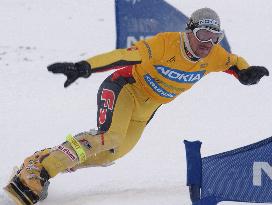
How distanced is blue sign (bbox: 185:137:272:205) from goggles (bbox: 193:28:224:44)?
44.6 inches

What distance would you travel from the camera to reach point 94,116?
7.15 m

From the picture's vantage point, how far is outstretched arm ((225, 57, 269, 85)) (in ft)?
14.8

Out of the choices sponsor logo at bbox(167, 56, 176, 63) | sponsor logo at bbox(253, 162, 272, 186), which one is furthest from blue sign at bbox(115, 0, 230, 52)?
sponsor logo at bbox(253, 162, 272, 186)

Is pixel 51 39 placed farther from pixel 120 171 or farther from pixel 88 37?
pixel 120 171

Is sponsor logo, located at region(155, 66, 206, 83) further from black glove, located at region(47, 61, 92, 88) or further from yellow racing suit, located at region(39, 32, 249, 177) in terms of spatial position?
black glove, located at region(47, 61, 92, 88)

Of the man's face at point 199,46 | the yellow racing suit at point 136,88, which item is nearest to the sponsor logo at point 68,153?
the yellow racing suit at point 136,88

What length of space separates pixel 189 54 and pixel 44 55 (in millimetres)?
7766

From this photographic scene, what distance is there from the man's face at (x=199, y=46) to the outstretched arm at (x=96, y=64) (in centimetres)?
50

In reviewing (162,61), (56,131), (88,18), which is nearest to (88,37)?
(88,18)

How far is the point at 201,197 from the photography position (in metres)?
3.31

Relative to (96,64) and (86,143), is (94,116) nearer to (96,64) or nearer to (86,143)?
(86,143)

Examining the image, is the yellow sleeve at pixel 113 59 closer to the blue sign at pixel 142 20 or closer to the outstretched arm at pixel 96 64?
the outstretched arm at pixel 96 64

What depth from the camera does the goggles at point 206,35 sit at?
13.2 feet

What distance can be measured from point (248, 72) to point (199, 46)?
66 centimetres
